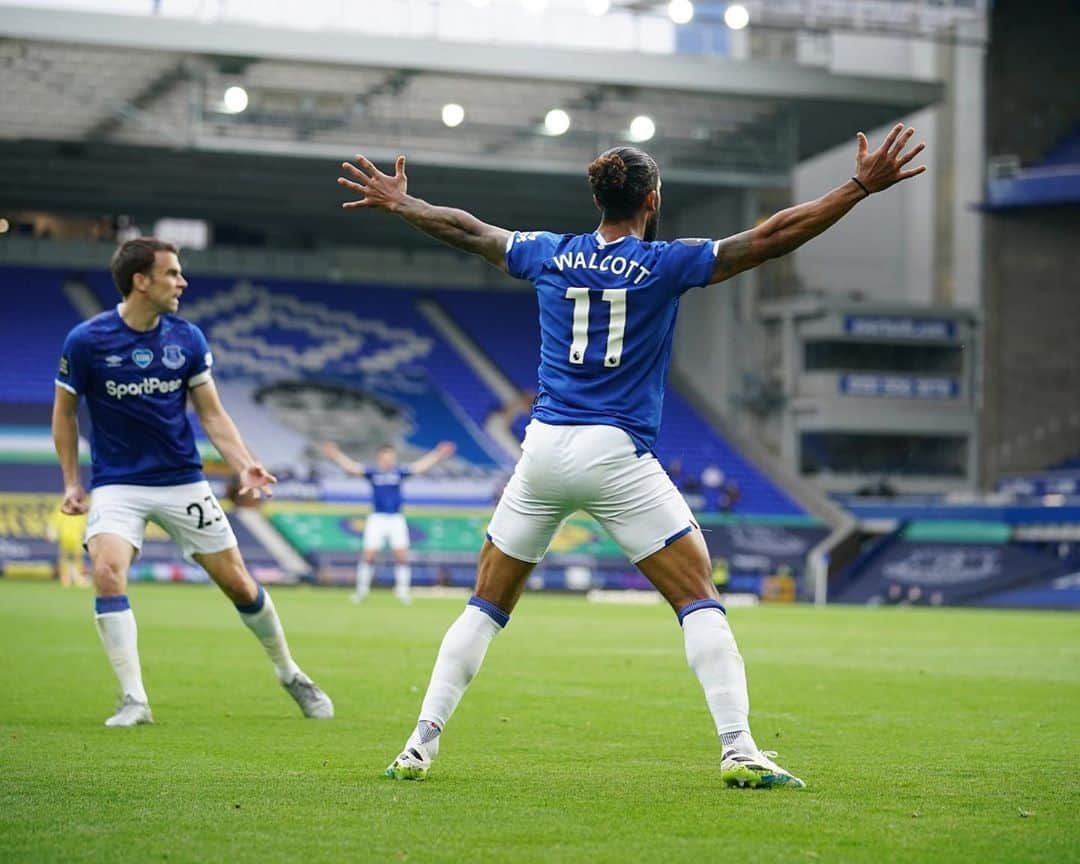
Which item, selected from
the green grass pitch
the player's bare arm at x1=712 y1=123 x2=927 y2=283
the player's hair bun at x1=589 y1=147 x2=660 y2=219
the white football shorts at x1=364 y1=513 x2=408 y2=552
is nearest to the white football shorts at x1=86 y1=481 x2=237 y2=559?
the green grass pitch

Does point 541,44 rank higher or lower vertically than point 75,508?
higher

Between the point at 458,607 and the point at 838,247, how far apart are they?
1061 inches

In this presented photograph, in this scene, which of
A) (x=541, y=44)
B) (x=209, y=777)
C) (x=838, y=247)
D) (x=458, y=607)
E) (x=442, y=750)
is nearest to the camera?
(x=209, y=777)

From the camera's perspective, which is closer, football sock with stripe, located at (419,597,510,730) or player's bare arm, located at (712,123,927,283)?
player's bare arm, located at (712,123,927,283)

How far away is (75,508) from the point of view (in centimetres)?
941

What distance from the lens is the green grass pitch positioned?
5559mm

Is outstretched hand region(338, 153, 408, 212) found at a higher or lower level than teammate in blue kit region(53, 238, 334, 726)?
higher

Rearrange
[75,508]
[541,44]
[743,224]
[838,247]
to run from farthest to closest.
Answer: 1. [838,247]
2. [743,224]
3. [541,44]
4. [75,508]

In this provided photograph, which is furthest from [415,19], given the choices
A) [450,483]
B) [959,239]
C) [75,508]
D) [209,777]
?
[209,777]

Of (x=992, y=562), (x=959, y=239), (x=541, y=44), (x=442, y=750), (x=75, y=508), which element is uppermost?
(x=541, y=44)

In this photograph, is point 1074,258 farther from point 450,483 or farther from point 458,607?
point 458,607

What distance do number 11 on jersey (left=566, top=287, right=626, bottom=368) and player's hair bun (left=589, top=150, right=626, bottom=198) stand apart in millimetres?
416

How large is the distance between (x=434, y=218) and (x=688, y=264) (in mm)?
1129

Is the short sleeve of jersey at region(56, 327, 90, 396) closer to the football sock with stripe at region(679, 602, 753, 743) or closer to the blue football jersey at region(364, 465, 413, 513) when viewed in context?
the football sock with stripe at region(679, 602, 753, 743)
